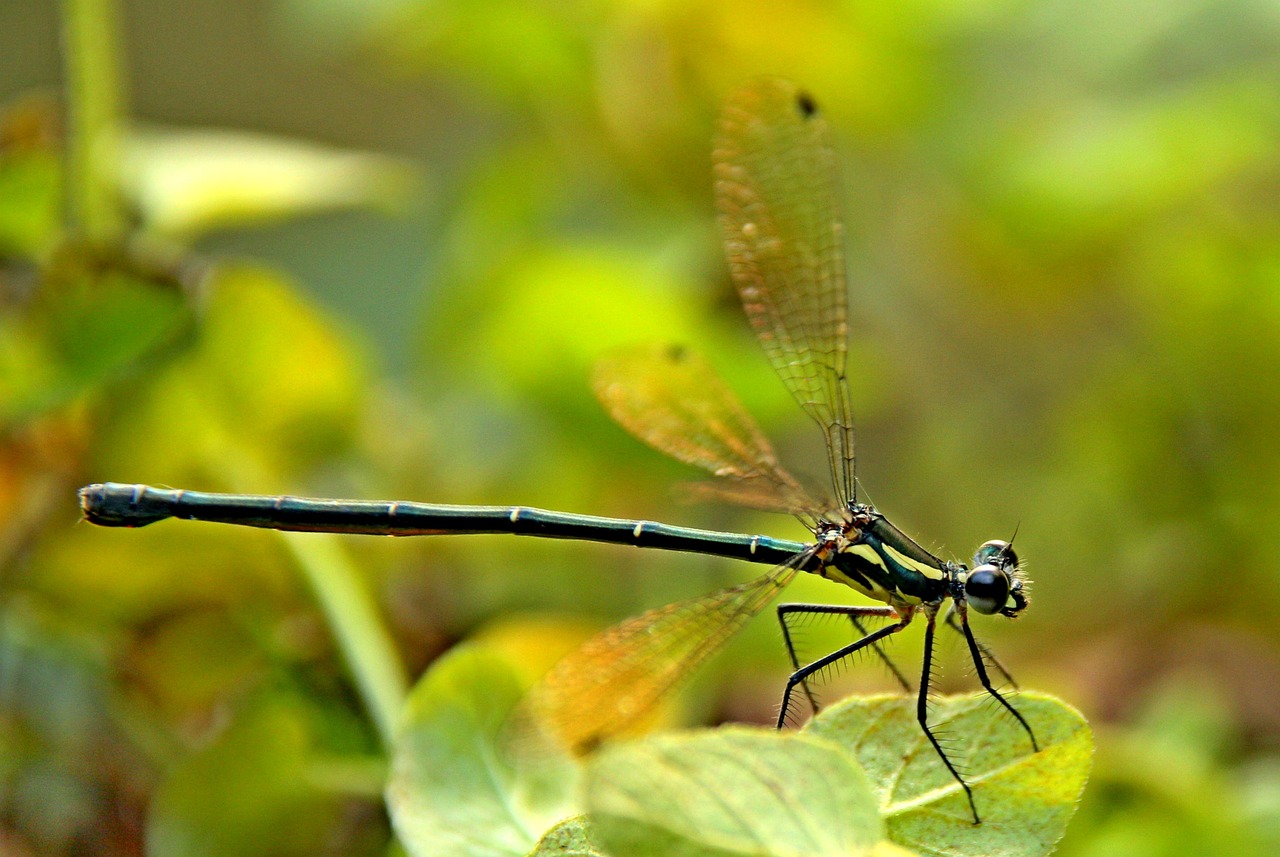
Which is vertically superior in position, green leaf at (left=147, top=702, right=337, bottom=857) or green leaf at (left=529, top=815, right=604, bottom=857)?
green leaf at (left=529, top=815, right=604, bottom=857)

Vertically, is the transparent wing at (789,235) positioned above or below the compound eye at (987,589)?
above

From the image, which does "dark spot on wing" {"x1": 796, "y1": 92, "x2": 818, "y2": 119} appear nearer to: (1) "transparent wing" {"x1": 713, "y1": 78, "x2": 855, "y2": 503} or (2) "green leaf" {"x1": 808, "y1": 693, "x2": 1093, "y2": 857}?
(1) "transparent wing" {"x1": 713, "y1": 78, "x2": 855, "y2": 503}

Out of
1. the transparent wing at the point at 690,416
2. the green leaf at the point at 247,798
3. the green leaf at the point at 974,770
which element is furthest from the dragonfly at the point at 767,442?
the green leaf at the point at 974,770

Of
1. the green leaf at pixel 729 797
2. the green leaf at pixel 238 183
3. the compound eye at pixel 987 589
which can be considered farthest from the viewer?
the green leaf at pixel 238 183

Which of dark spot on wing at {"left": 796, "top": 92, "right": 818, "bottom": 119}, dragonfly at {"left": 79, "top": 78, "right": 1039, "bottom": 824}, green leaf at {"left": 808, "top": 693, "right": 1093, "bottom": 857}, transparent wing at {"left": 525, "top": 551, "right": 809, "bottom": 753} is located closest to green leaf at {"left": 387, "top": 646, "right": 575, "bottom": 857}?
transparent wing at {"left": 525, "top": 551, "right": 809, "bottom": 753}

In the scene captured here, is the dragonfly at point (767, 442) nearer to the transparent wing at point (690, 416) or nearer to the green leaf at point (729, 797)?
the transparent wing at point (690, 416)

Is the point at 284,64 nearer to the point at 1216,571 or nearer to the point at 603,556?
the point at 603,556
